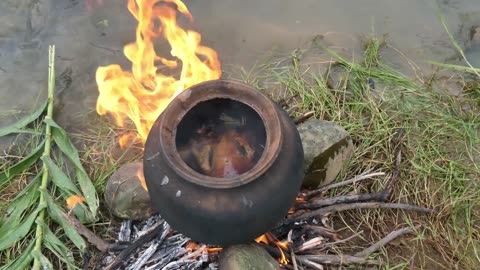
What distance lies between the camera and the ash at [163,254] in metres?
3.33

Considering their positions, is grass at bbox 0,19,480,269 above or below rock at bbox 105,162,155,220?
above

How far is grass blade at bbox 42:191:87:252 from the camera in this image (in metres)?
3.51

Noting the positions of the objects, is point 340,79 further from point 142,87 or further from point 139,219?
point 139,219

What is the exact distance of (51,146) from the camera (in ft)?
13.5

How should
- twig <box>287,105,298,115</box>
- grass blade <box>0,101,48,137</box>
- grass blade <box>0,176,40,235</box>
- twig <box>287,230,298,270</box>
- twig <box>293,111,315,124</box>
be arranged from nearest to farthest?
twig <box>287,230,298,270</box> < grass blade <box>0,176,40,235</box> < twig <box>293,111,315,124</box> < grass blade <box>0,101,48,137</box> < twig <box>287,105,298,115</box>

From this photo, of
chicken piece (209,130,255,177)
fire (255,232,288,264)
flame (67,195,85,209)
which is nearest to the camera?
chicken piece (209,130,255,177)

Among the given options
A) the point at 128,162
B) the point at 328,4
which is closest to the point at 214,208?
the point at 128,162

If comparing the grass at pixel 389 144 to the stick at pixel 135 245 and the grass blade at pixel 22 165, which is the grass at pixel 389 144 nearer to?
the grass blade at pixel 22 165

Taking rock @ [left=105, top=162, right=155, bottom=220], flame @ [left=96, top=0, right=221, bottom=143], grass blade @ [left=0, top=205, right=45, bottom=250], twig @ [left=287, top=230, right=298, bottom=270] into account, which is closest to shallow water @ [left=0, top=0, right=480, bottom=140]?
flame @ [left=96, top=0, right=221, bottom=143]

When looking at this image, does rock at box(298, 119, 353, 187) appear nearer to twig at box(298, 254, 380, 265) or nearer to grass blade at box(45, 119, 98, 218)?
twig at box(298, 254, 380, 265)

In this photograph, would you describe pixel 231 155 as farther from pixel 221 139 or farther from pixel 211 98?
pixel 211 98

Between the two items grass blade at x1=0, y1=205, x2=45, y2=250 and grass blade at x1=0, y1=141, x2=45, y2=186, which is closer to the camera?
grass blade at x1=0, y1=205, x2=45, y2=250

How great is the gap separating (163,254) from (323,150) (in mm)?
1337

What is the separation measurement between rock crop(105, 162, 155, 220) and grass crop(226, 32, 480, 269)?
1.40 metres
